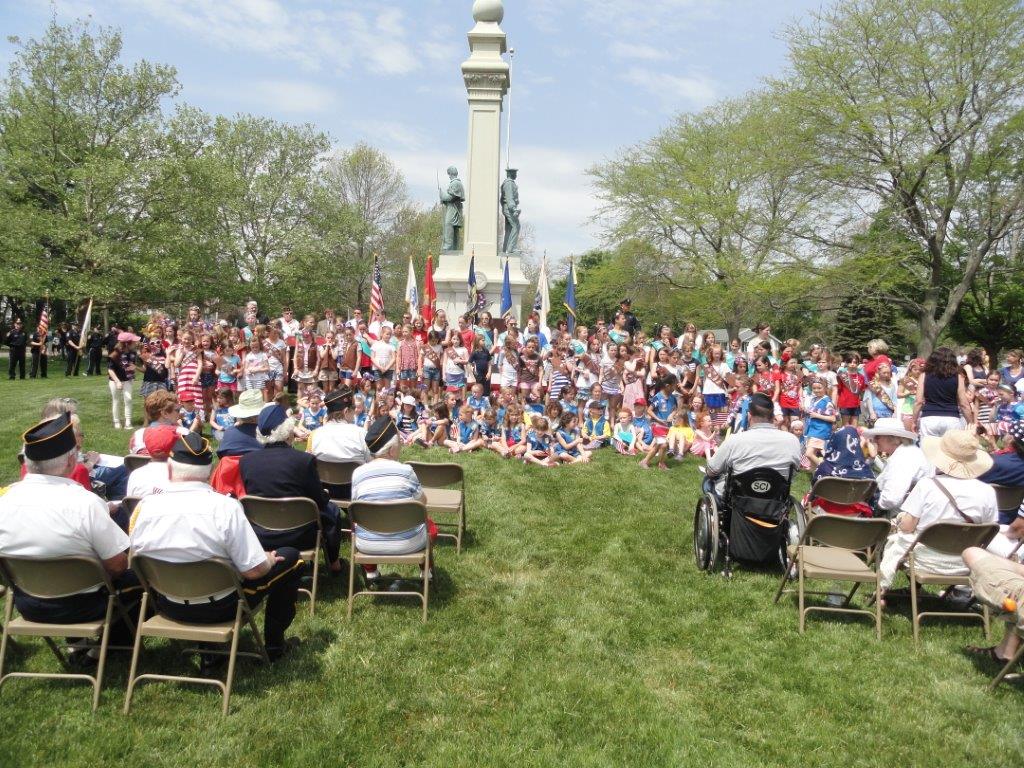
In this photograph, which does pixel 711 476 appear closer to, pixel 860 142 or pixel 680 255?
pixel 860 142

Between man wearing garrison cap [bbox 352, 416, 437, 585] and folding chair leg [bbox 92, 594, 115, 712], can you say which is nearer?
folding chair leg [bbox 92, 594, 115, 712]

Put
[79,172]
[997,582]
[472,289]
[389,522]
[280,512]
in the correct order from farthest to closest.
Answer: [79,172] → [472,289] → [389,522] → [280,512] → [997,582]

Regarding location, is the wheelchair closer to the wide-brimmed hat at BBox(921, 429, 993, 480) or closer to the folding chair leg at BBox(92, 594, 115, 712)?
the wide-brimmed hat at BBox(921, 429, 993, 480)

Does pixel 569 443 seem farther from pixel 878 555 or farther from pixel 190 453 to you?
pixel 190 453

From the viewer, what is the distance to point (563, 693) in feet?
13.1

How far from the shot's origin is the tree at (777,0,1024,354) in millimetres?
19109

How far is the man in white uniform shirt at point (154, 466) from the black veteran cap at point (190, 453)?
2.70 feet

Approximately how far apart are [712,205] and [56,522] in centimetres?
2998

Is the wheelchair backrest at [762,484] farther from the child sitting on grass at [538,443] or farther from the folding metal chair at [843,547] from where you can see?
the child sitting on grass at [538,443]

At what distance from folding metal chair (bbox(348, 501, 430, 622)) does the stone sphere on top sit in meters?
17.2

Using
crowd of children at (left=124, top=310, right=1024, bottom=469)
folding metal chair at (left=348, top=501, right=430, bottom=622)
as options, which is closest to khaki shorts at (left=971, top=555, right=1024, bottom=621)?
folding metal chair at (left=348, top=501, right=430, bottom=622)

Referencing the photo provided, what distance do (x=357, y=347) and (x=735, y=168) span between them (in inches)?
880

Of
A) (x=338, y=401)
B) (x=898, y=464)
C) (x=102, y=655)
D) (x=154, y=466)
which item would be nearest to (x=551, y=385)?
(x=338, y=401)

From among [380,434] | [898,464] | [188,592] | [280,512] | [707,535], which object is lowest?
[707,535]
